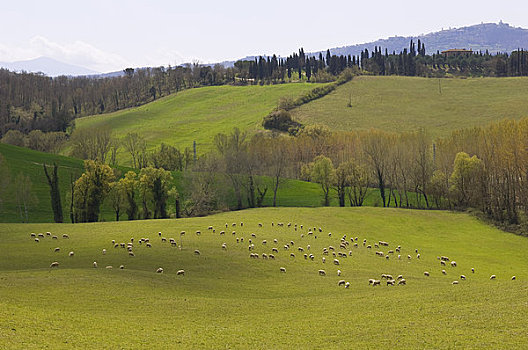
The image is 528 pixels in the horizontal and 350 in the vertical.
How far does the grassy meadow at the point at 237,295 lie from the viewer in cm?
2175

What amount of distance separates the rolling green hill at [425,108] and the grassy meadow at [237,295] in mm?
103758

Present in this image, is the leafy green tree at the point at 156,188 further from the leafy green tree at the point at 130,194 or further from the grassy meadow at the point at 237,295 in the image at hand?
the grassy meadow at the point at 237,295

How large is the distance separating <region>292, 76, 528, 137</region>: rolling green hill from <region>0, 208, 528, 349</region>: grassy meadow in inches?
4085

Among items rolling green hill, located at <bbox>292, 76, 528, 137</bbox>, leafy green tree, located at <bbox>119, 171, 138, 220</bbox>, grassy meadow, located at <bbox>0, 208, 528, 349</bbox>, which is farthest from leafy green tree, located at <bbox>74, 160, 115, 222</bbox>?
rolling green hill, located at <bbox>292, 76, 528, 137</bbox>

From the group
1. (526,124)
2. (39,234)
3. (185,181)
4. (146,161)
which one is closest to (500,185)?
(526,124)

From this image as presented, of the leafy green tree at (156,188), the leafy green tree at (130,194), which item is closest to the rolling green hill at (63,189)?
the leafy green tree at (130,194)

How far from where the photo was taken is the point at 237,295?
33844 mm

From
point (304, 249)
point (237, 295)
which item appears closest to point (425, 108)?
point (304, 249)

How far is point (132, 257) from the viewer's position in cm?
4250

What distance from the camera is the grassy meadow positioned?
21.8 meters

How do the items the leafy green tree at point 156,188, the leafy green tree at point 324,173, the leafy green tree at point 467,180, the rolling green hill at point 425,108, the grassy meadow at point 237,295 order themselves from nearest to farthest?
the grassy meadow at point 237,295, the leafy green tree at point 156,188, the leafy green tree at point 467,180, the leafy green tree at point 324,173, the rolling green hill at point 425,108

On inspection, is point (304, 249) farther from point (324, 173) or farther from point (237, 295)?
point (324, 173)

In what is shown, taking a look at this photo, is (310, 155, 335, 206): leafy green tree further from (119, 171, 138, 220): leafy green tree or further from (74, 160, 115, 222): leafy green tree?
(74, 160, 115, 222): leafy green tree

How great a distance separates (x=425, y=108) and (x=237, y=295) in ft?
527
